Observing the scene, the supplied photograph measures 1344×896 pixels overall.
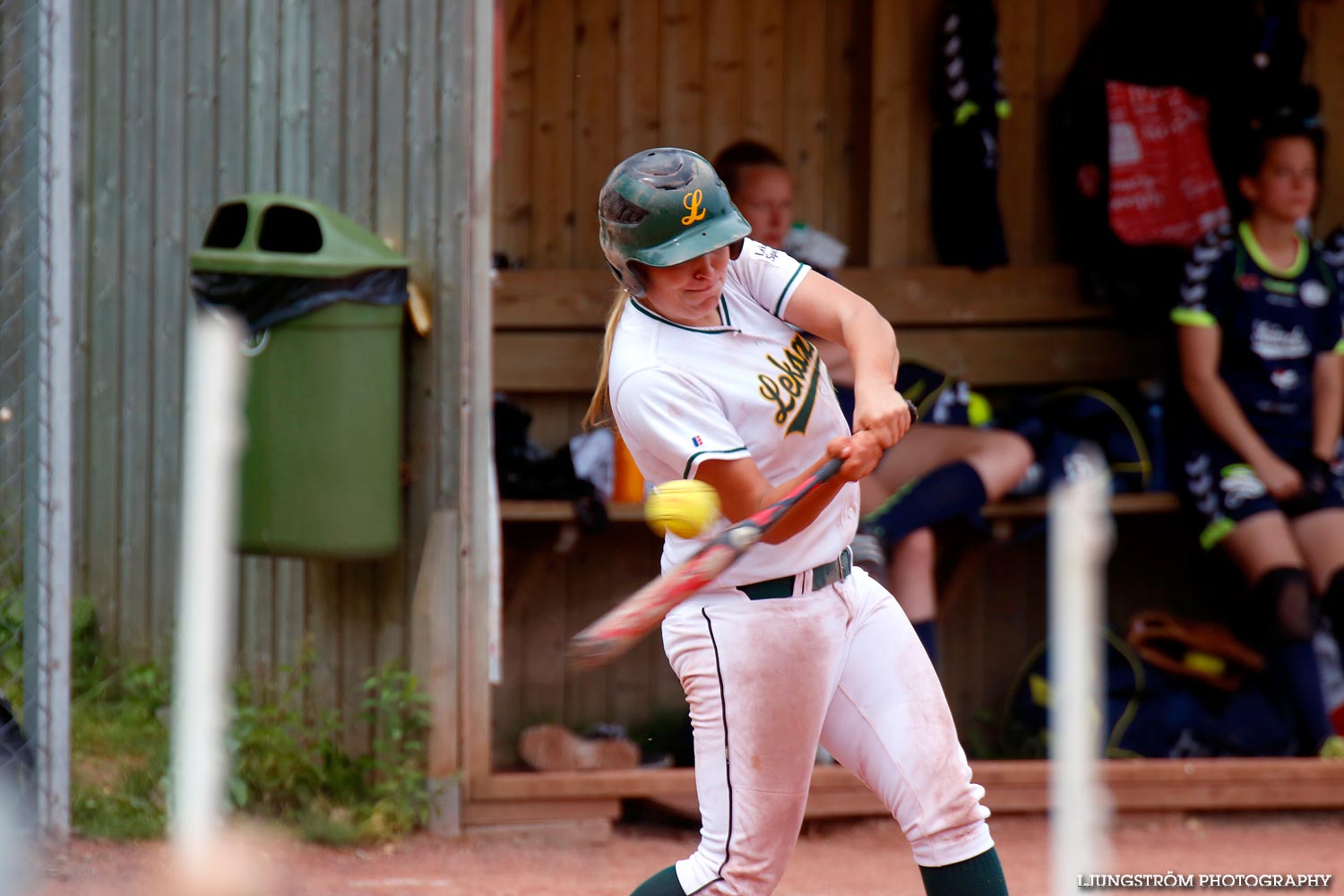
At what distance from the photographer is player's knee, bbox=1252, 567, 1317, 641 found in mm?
5277

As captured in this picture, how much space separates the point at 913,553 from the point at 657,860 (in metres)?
1.32

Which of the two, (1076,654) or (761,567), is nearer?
(1076,654)

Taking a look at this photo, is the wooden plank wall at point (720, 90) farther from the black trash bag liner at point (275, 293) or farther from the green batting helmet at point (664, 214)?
the green batting helmet at point (664, 214)

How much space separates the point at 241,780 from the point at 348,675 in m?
0.44

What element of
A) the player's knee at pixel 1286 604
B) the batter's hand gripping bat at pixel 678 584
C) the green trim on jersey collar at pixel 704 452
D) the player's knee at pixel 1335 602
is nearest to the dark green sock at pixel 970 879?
the batter's hand gripping bat at pixel 678 584

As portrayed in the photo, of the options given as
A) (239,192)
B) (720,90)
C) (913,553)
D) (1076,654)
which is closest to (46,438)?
(239,192)

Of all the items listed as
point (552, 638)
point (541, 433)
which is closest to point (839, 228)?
point (541, 433)

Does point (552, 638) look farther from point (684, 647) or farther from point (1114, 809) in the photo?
point (684, 647)

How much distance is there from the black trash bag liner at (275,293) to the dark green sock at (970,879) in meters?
2.42

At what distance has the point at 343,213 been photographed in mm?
4848

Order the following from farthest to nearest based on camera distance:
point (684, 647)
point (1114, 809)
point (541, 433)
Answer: point (541, 433) → point (1114, 809) → point (684, 647)

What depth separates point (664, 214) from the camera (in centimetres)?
278

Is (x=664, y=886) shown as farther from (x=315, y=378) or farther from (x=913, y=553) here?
(x=913, y=553)

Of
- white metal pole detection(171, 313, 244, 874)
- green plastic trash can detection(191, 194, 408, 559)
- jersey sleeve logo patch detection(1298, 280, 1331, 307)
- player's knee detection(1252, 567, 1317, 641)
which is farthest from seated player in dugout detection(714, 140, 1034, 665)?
white metal pole detection(171, 313, 244, 874)
